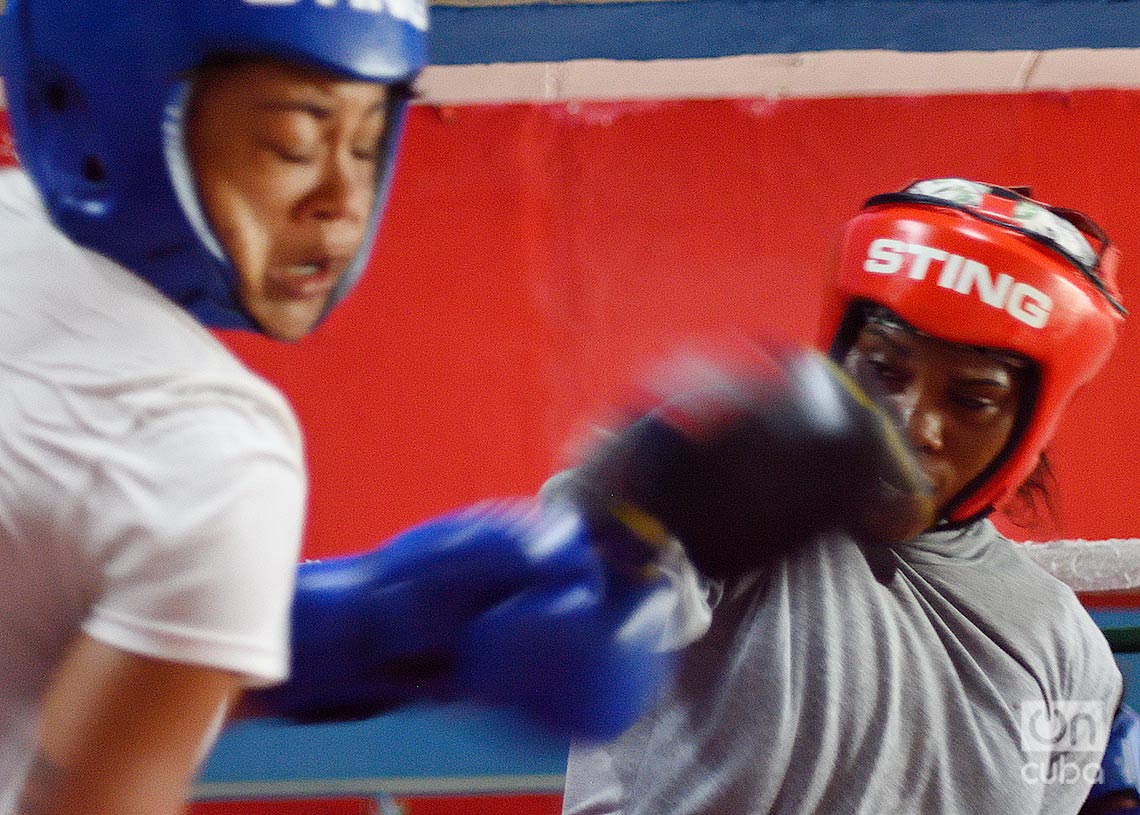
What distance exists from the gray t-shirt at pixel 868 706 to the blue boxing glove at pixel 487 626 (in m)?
0.39

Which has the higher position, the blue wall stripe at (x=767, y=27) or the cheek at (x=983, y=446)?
the blue wall stripe at (x=767, y=27)

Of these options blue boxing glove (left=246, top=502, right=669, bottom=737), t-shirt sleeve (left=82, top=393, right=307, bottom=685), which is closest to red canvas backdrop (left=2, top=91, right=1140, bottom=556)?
blue boxing glove (left=246, top=502, right=669, bottom=737)

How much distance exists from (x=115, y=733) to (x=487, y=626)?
22cm

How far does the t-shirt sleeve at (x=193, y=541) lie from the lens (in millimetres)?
405

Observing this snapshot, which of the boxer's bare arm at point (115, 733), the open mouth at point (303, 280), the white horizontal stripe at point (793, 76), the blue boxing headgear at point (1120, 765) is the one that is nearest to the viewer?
the boxer's bare arm at point (115, 733)

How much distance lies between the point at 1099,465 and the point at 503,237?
1.07 metres

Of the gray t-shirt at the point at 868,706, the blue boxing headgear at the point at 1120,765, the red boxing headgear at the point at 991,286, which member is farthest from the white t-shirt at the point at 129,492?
the blue boxing headgear at the point at 1120,765

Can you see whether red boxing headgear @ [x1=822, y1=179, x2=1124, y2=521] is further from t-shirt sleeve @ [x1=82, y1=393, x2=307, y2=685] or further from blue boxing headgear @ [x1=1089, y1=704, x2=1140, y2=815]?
t-shirt sleeve @ [x1=82, y1=393, x2=307, y2=685]

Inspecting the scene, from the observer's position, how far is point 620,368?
6.42 feet

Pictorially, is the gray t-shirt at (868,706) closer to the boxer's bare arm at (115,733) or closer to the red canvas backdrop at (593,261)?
the boxer's bare arm at (115,733)

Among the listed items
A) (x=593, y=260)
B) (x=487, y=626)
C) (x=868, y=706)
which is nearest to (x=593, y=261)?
(x=593, y=260)

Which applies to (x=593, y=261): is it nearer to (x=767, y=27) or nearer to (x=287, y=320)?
(x=767, y=27)

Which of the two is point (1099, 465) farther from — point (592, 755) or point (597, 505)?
point (597, 505)

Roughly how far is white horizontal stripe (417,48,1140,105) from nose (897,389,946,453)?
3.38 feet
